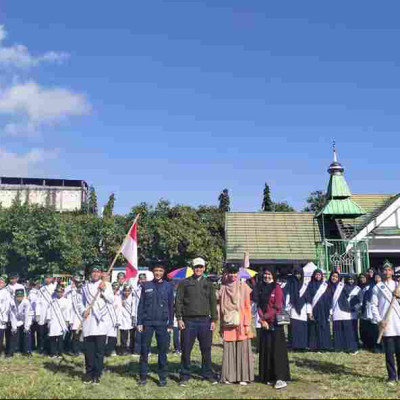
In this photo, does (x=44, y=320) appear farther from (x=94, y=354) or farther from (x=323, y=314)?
(x=323, y=314)

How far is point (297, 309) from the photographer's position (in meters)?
12.0

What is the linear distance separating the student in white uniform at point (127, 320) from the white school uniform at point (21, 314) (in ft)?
6.90

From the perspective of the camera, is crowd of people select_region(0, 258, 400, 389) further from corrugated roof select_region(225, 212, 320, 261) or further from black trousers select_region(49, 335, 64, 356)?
corrugated roof select_region(225, 212, 320, 261)

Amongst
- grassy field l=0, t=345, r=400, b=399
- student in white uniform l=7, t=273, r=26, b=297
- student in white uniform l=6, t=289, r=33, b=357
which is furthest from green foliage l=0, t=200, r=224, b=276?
grassy field l=0, t=345, r=400, b=399

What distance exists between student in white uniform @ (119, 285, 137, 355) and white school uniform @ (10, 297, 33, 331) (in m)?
2.10

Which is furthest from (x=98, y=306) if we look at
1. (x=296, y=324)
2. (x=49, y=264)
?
(x=49, y=264)

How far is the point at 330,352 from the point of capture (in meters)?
11.7

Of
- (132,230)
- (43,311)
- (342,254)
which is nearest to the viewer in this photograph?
(132,230)

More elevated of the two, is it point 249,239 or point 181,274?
point 249,239

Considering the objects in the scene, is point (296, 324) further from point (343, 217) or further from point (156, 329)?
point (343, 217)

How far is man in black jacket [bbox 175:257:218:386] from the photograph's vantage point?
8.12 metres

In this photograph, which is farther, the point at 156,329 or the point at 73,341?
the point at 73,341

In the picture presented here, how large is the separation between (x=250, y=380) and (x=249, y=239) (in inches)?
651

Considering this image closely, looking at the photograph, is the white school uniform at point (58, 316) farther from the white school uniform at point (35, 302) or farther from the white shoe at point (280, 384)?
the white shoe at point (280, 384)
